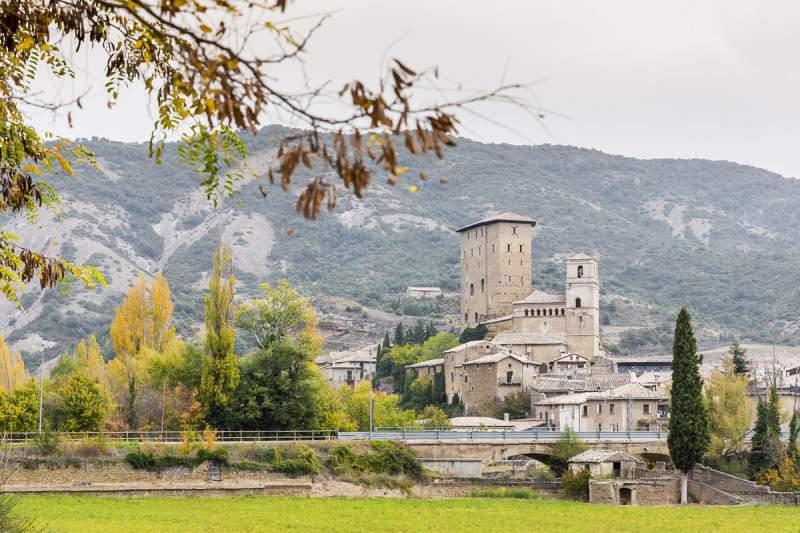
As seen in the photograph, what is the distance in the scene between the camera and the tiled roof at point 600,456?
5356 centimetres

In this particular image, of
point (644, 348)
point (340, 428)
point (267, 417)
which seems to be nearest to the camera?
point (267, 417)

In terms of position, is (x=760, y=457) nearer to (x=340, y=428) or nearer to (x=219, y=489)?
(x=340, y=428)

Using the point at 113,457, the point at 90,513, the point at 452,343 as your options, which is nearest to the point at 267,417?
Answer: the point at 113,457

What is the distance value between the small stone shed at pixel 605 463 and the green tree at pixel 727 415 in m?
6.61

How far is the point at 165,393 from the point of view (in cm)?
5766

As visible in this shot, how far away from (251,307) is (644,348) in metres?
99.2

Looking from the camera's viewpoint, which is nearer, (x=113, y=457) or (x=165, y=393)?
(x=113, y=457)

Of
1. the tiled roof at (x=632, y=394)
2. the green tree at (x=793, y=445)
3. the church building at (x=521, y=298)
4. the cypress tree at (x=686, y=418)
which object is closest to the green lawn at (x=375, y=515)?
the cypress tree at (x=686, y=418)

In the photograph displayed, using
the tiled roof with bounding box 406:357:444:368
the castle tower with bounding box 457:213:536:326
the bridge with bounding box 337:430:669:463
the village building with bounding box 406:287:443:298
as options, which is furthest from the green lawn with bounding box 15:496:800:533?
the village building with bounding box 406:287:443:298

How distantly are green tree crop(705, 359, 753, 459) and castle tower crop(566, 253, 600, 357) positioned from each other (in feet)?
107

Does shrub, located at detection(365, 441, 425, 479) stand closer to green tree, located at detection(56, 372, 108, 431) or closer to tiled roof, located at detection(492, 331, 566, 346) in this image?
green tree, located at detection(56, 372, 108, 431)

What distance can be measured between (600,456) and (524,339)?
42.5m

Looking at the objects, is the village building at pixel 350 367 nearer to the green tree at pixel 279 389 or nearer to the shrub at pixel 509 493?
the green tree at pixel 279 389

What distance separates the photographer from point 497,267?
11850 centimetres
